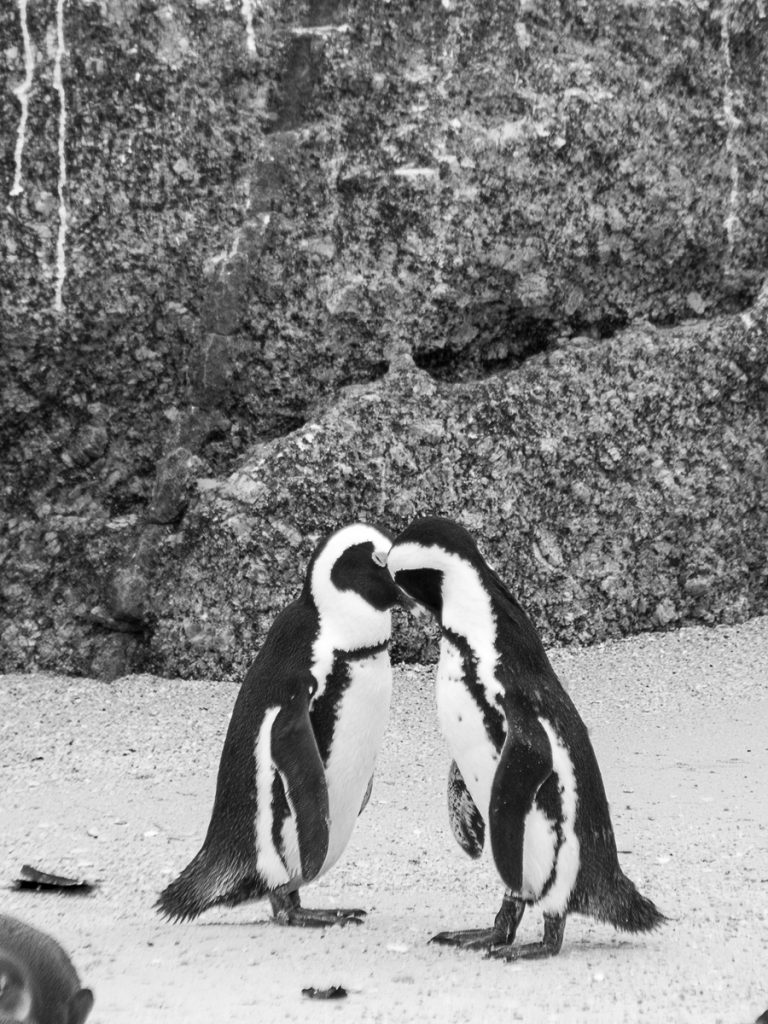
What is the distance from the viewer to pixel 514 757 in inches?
106

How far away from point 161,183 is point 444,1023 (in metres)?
3.52

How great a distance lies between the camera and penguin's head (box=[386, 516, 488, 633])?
286 centimetres

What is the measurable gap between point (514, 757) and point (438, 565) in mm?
426

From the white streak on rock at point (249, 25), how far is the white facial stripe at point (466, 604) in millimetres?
2744

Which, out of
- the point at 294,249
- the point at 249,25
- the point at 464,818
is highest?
the point at 249,25

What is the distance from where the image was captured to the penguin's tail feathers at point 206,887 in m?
2.85

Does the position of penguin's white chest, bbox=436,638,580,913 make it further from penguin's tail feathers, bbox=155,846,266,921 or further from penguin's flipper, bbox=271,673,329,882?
penguin's tail feathers, bbox=155,846,266,921

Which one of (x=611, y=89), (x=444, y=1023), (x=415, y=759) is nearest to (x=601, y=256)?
(x=611, y=89)

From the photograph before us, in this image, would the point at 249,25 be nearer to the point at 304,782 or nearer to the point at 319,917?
the point at 304,782

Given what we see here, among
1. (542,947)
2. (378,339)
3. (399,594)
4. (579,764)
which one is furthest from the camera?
(378,339)

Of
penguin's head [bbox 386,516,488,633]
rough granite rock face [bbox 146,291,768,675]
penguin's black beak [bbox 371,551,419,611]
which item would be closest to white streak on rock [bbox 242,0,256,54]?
rough granite rock face [bbox 146,291,768,675]

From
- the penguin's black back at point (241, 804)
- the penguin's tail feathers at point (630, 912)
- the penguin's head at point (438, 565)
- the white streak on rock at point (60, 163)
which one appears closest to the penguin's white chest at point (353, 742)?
the penguin's black back at point (241, 804)

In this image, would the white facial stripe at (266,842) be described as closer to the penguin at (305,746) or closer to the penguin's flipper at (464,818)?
the penguin at (305,746)

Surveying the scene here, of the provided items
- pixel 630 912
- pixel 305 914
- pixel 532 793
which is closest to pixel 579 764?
pixel 532 793
